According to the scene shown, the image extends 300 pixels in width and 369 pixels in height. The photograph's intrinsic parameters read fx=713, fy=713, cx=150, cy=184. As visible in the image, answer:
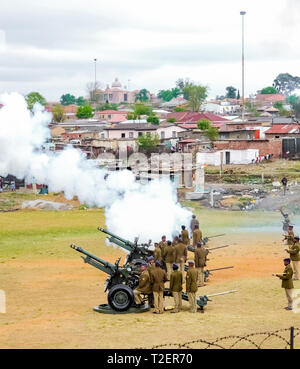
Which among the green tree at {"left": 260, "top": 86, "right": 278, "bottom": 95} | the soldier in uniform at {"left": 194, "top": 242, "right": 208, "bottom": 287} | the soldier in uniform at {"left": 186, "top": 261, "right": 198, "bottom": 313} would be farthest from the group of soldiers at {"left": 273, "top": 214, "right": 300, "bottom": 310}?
the green tree at {"left": 260, "top": 86, "right": 278, "bottom": 95}

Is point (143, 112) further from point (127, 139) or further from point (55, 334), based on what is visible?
point (55, 334)

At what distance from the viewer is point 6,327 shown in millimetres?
16266

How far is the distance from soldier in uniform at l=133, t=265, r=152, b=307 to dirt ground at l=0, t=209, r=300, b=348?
20.0 inches

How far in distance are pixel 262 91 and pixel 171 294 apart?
166258mm

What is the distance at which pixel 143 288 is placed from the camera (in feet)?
57.2

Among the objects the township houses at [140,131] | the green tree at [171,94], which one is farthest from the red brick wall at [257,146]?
the green tree at [171,94]

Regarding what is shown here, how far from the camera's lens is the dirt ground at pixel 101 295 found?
1507cm

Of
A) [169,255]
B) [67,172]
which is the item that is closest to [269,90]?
[67,172]

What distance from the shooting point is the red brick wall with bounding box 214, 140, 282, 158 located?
5644 centimetres

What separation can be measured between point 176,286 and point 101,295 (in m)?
3.42

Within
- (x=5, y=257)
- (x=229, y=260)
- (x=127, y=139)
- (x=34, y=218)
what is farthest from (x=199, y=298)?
(x=127, y=139)

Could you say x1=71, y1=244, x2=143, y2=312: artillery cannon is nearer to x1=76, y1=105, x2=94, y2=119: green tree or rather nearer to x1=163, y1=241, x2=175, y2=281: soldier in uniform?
→ x1=163, y1=241, x2=175, y2=281: soldier in uniform

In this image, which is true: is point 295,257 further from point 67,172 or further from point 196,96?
point 196,96

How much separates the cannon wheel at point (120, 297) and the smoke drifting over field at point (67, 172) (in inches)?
306
